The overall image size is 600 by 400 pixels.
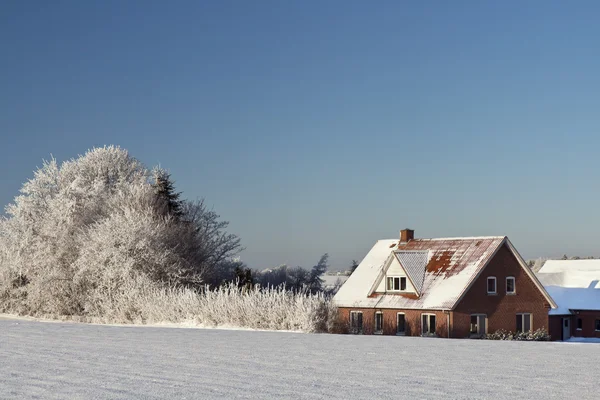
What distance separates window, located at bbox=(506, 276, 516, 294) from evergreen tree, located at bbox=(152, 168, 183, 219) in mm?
21232

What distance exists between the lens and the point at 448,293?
45.3 m

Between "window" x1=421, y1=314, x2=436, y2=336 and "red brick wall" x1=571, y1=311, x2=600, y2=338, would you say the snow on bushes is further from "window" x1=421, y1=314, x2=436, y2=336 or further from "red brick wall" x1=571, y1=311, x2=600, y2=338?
"red brick wall" x1=571, y1=311, x2=600, y2=338

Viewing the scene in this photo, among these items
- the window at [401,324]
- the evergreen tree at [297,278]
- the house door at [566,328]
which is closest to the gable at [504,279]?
the window at [401,324]

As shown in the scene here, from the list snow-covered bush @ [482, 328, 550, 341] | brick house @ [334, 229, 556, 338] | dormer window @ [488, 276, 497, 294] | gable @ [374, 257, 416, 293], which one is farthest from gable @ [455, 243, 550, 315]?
gable @ [374, 257, 416, 293]

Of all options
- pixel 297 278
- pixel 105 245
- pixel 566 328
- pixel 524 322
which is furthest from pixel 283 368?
pixel 297 278

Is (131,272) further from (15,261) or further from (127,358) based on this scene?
(127,358)

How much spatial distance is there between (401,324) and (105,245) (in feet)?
60.3

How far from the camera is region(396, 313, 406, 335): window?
4653 centimetres

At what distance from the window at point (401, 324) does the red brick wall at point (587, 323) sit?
19982 millimetres

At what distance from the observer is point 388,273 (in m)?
48.7

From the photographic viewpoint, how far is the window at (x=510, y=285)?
47812mm

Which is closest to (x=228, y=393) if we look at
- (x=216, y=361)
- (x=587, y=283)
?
(x=216, y=361)

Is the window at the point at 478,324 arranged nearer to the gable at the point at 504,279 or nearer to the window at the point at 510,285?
the gable at the point at 504,279

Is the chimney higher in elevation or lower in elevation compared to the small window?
higher
